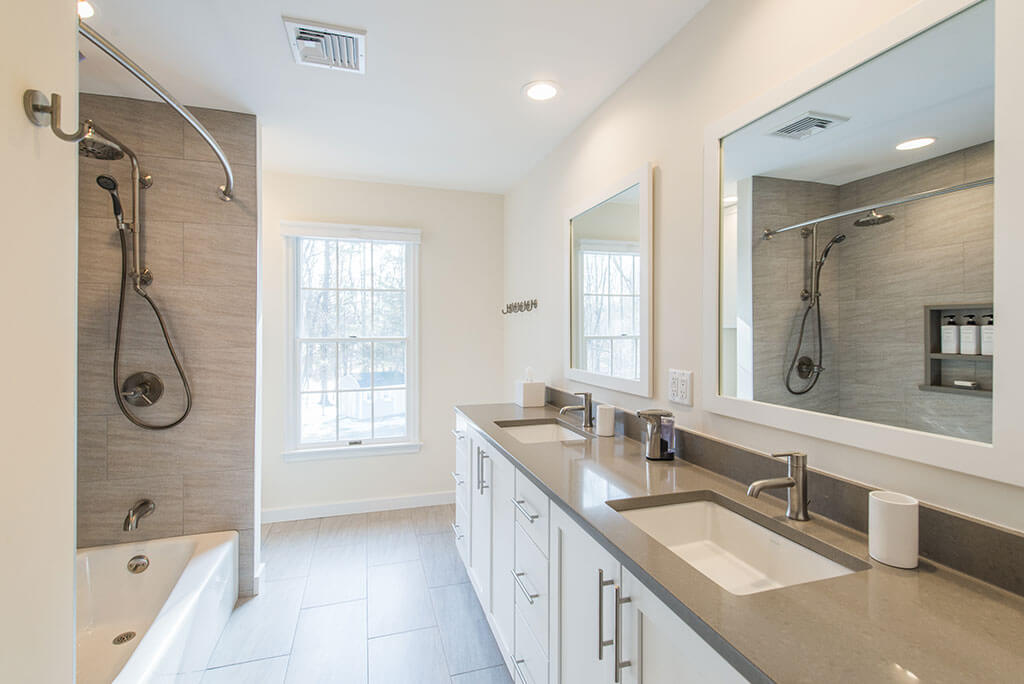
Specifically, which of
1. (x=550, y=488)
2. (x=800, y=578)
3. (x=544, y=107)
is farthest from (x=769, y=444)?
(x=544, y=107)

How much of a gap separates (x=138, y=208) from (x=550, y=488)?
244cm

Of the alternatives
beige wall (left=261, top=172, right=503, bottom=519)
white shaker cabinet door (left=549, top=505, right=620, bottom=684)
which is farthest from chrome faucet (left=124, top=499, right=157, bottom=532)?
white shaker cabinet door (left=549, top=505, right=620, bottom=684)

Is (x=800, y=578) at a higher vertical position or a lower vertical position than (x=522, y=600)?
higher

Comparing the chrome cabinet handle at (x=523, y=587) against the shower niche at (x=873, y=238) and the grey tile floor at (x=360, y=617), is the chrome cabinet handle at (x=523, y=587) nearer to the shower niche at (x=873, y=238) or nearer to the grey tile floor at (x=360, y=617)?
the grey tile floor at (x=360, y=617)

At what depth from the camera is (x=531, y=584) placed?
5.26ft

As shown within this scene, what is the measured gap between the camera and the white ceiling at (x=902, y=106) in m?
0.93

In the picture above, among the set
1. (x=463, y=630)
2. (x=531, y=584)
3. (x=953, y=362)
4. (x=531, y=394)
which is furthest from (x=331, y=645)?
(x=953, y=362)

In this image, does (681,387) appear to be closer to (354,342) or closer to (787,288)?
(787,288)

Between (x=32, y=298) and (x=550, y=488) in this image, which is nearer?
(x=32, y=298)

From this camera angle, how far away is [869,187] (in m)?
1.13

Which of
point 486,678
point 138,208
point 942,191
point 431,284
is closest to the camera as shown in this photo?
point 942,191

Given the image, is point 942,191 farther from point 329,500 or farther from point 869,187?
point 329,500

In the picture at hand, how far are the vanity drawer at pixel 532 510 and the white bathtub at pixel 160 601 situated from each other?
4.13ft

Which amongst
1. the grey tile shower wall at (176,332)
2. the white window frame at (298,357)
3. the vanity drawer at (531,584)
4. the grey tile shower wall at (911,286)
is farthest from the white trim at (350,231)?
the grey tile shower wall at (911,286)
